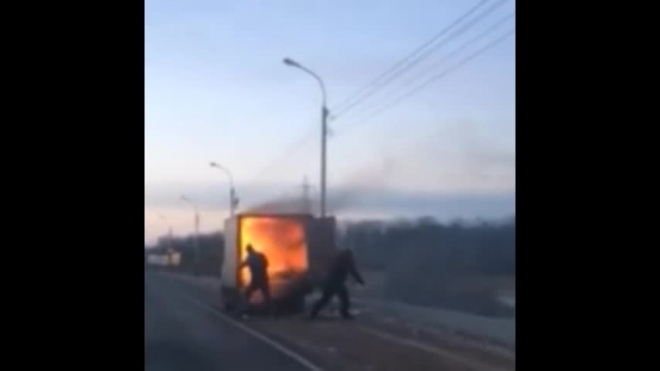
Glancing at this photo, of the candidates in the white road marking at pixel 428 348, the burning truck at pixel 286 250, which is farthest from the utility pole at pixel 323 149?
the white road marking at pixel 428 348

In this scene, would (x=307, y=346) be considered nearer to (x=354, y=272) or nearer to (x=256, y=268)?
(x=354, y=272)

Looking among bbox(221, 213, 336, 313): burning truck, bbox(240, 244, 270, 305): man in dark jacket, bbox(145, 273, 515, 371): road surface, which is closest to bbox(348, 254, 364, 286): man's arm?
bbox(145, 273, 515, 371): road surface

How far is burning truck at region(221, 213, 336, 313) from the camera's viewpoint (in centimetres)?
3375

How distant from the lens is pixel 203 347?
78.4 ft

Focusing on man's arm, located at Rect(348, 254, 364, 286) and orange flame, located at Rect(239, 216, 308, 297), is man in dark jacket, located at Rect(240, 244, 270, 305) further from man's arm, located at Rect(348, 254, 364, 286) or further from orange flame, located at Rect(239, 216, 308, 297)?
man's arm, located at Rect(348, 254, 364, 286)

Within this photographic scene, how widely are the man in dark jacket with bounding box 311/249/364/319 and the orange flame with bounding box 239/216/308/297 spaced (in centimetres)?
285

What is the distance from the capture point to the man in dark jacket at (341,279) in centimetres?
2995

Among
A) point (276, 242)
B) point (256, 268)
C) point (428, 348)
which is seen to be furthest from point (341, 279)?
point (428, 348)

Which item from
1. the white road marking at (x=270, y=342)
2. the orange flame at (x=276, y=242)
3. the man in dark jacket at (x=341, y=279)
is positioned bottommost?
the white road marking at (x=270, y=342)

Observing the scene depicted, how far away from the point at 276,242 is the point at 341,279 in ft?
14.0

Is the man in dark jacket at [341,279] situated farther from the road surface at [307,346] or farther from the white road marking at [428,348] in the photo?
the white road marking at [428,348]
